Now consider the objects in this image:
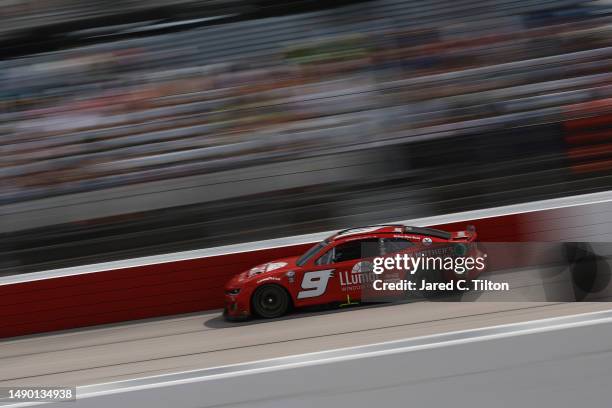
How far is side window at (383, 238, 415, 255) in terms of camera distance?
7852 mm

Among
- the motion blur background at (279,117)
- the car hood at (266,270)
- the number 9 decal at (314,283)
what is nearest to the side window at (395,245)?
the number 9 decal at (314,283)

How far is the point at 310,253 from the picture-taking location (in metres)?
8.38

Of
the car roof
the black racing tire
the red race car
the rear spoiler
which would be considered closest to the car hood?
the red race car

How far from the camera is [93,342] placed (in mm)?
8336

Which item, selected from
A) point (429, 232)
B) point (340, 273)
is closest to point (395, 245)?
point (429, 232)

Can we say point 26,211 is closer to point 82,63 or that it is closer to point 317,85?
point 82,63

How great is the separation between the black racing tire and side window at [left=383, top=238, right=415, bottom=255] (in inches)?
49.0

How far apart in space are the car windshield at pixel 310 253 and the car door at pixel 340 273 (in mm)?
129

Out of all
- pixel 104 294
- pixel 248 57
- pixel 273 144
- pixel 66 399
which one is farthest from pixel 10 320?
pixel 66 399

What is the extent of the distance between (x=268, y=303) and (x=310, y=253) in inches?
29.0

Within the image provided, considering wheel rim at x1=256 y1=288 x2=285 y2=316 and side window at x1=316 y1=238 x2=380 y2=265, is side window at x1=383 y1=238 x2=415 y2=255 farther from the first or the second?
wheel rim at x1=256 y1=288 x2=285 y2=316

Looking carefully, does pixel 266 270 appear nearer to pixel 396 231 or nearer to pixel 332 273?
pixel 332 273

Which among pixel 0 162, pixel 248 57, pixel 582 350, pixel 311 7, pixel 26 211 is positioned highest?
pixel 311 7

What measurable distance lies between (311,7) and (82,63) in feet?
13.0
